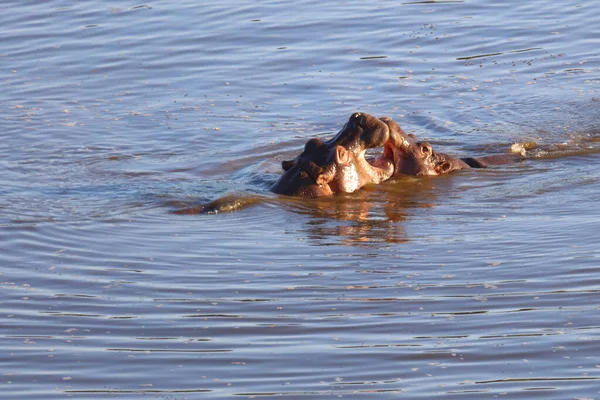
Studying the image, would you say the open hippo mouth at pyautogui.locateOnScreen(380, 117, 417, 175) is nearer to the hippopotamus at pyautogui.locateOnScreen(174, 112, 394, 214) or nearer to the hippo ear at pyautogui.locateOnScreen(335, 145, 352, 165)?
the hippopotamus at pyautogui.locateOnScreen(174, 112, 394, 214)

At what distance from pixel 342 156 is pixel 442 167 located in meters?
1.21

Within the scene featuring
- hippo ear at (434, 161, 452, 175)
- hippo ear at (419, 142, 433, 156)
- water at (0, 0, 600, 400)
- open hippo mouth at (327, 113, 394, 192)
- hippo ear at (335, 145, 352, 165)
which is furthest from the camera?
hippo ear at (434, 161, 452, 175)

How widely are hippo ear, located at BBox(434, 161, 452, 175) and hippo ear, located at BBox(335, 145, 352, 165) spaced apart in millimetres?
1018

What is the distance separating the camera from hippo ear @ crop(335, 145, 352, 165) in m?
8.67

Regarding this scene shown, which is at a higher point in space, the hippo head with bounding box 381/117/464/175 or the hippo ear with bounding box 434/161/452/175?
the hippo head with bounding box 381/117/464/175

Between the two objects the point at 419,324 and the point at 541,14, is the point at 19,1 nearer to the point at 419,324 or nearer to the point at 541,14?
the point at 541,14

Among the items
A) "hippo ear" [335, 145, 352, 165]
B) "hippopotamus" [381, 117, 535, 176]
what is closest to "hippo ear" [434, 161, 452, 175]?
"hippopotamus" [381, 117, 535, 176]

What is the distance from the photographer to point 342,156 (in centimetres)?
872

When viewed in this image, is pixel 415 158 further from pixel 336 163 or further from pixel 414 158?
pixel 336 163

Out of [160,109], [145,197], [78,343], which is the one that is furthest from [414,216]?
[160,109]

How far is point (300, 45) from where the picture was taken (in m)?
14.6

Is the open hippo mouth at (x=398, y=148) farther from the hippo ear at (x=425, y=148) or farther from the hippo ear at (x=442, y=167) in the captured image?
the hippo ear at (x=442, y=167)

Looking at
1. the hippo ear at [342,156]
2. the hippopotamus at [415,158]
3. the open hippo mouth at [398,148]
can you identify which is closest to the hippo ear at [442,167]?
the hippopotamus at [415,158]

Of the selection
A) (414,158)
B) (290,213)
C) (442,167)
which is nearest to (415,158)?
(414,158)
